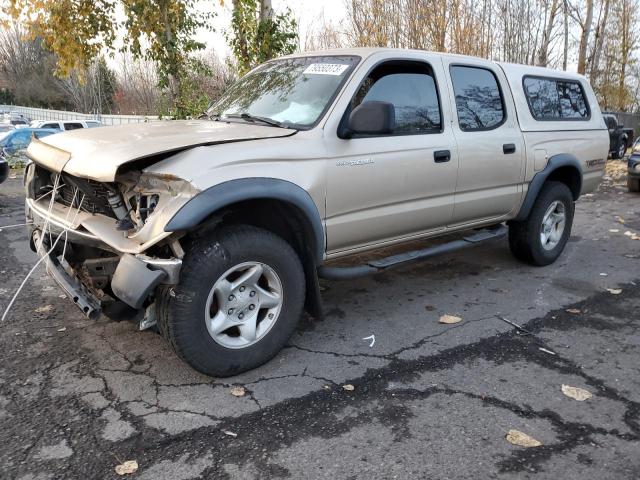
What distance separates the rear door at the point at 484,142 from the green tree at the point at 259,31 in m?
4.82

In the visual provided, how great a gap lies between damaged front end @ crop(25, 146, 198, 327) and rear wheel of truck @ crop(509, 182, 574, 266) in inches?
149

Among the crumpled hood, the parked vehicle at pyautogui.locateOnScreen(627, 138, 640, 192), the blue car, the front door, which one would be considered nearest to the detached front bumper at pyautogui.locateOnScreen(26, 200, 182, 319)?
the crumpled hood

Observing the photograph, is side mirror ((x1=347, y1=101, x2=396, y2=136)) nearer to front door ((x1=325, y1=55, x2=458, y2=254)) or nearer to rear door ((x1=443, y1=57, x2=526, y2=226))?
front door ((x1=325, y1=55, x2=458, y2=254))

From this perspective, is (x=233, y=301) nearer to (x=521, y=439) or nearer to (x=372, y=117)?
Result: (x=372, y=117)

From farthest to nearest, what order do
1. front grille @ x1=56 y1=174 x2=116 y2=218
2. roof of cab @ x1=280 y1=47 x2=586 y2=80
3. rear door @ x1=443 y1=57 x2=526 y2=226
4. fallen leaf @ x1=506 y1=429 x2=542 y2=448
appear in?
rear door @ x1=443 y1=57 x2=526 y2=226 < roof of cab @ x1=280 y1=47 x2=586 y2=80 < front grille @ x1=56 y1=174 x2=116 y2=218 < fallen leaf @ x1=506 y1=429 x2=542 y2=448

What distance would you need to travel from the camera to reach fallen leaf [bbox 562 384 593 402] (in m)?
3.13

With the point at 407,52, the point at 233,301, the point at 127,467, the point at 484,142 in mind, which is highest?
the point at 407,52

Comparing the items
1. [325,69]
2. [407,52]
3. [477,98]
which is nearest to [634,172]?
[477,98]

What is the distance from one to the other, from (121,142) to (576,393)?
3033 mm

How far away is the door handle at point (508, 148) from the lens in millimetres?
4762

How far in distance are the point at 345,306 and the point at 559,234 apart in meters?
2.75

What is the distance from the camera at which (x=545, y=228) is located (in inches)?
223

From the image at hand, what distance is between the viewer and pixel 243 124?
3812mm

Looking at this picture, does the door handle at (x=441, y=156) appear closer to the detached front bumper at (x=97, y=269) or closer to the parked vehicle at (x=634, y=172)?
the detached front bumper at (x=97, y=269)
